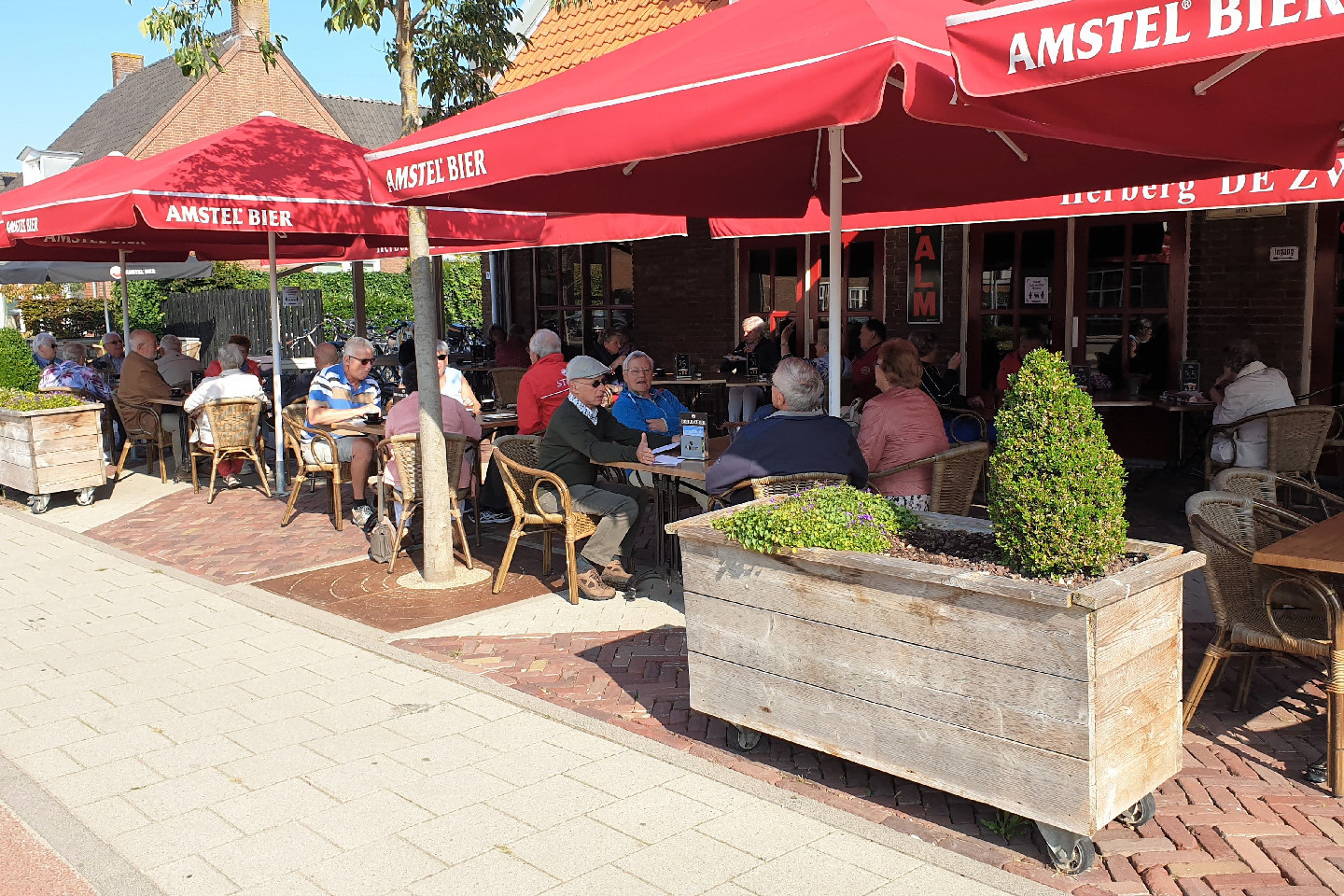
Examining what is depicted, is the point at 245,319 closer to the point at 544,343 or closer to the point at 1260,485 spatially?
the point at 544,343

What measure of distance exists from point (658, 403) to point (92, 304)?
27.6 meters

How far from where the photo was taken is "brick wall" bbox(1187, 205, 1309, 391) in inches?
369

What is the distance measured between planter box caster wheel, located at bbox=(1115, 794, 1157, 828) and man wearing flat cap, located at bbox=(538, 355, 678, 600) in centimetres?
324

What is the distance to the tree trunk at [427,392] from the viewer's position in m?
6.46

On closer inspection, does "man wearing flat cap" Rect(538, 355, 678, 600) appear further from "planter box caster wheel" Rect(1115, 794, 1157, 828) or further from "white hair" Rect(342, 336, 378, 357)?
"planter box caster wheel" Rect(1115, 794, 1157, 828)

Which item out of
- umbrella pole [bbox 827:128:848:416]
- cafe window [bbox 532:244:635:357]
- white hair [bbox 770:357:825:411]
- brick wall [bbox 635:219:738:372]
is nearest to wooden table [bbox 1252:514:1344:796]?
umbrella pole [bbox 827:128:848:416]

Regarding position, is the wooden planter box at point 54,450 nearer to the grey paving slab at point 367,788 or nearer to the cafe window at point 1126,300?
the grey paving slab at point 367,788

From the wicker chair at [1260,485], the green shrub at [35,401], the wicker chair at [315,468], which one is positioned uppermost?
the green shrub at [35,401]

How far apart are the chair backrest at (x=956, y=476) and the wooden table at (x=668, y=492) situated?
1.20m

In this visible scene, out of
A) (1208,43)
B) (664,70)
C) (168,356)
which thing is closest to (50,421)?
(168,356)

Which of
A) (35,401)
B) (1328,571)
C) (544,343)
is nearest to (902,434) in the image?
(1328,571)

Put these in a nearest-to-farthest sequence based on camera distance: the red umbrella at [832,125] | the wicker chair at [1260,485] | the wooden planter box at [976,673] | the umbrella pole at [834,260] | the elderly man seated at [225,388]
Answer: the wooden planter box at [976,673] < the red umbrella at [832,125] < the wicker chair at [1260,485] < the umbrella pole at [834,260] < the elderly man seated at [225,388]

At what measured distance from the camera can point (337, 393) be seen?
8.58 metres

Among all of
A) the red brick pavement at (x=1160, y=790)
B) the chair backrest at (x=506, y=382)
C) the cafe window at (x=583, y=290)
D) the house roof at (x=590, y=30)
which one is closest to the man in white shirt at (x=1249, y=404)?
the red brick pavement at (x=1160, y=790)
